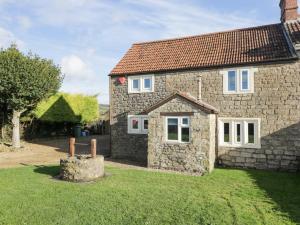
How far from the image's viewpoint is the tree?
19703mm

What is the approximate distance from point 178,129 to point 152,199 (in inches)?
220

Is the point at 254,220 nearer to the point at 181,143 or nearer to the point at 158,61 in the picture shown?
the point at 181,143

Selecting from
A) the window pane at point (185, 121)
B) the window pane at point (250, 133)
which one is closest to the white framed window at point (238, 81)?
the window pane at point (250, 133)

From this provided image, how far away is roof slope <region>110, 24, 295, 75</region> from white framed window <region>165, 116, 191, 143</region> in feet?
12.0

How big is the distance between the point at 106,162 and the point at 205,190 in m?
7.86

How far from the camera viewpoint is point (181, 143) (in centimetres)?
1388

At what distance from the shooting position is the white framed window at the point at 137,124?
679 inches

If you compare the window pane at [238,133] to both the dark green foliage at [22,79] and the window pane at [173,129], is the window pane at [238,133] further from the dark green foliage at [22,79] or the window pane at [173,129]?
the dark green foliage at [22,79]

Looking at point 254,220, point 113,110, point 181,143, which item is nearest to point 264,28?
point 181,143

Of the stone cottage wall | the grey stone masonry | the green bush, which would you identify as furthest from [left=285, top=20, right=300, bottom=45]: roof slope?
the green bush

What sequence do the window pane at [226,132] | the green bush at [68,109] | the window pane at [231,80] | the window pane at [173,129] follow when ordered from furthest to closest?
the green bush at [68,109] → the window pane at [226,132] → the window pane at [231,80] → the window pane at [173,129]

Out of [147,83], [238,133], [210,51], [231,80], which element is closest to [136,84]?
[147,83]

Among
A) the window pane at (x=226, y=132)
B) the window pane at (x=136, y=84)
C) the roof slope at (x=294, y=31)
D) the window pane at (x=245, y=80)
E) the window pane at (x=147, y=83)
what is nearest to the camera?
the roof slope at (x=294, y=31)

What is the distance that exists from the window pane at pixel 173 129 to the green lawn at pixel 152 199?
90.7 inches
